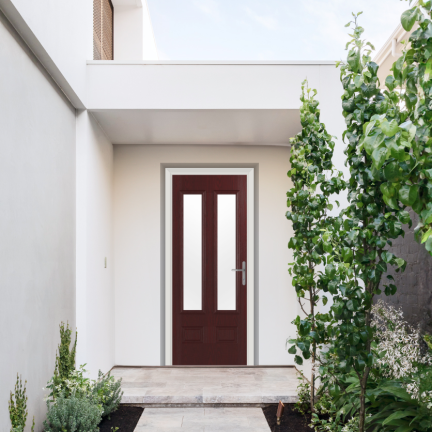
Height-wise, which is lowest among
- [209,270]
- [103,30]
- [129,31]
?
[209,270]

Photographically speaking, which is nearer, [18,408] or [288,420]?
[18,408]

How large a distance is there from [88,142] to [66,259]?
0.99 meters

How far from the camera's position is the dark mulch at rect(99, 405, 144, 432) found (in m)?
3.09

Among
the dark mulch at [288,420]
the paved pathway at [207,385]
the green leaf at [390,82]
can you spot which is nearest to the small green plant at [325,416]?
the dark mulch at [288,420]

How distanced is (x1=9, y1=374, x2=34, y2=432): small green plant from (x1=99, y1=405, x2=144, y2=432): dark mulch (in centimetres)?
102

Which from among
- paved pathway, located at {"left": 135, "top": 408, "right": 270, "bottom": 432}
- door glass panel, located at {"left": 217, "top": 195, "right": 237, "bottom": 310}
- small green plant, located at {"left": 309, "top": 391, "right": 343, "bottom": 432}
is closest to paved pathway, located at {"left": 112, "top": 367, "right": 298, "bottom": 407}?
paved pathway, located at {"left": 135, "top": 408, "right": 270, "bottom": 432}

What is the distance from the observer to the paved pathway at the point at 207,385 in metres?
3.54

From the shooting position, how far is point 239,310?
15.2 feet

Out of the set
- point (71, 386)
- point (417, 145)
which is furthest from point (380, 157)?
point (71, 386)

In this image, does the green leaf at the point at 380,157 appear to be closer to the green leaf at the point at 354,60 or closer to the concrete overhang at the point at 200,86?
the green leaf at the point at 354,60

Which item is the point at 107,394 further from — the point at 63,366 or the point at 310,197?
the point at 310,197

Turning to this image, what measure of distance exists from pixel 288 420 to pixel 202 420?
65cm

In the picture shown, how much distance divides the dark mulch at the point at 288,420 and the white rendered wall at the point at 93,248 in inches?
57.5

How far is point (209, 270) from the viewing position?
466cm
